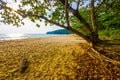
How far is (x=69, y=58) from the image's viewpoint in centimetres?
1073

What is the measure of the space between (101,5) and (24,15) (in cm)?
400

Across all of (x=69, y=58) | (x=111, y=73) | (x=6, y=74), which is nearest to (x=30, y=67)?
(x=6, y=74)

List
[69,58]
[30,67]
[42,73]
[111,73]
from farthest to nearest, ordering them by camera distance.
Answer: [69,58] → [30,67] → [42,73] → [111,73]

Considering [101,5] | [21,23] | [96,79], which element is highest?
[101,5]

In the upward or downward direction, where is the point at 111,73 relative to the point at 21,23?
downward

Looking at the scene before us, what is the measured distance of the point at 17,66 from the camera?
10383 millimetres

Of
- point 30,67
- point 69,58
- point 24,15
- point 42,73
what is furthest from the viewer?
point 69,58

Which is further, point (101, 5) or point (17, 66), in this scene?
point (17, 66)

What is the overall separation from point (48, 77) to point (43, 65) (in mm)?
1834

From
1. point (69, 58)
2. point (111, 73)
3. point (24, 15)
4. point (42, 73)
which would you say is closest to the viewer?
point (24, 15)

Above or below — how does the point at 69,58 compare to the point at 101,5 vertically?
below

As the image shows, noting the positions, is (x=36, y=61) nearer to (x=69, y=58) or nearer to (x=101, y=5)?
A: (x=69, y=58)

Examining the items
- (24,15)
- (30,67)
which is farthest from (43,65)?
(24,15)

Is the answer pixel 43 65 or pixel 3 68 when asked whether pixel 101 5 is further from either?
A: pixel 3 68
